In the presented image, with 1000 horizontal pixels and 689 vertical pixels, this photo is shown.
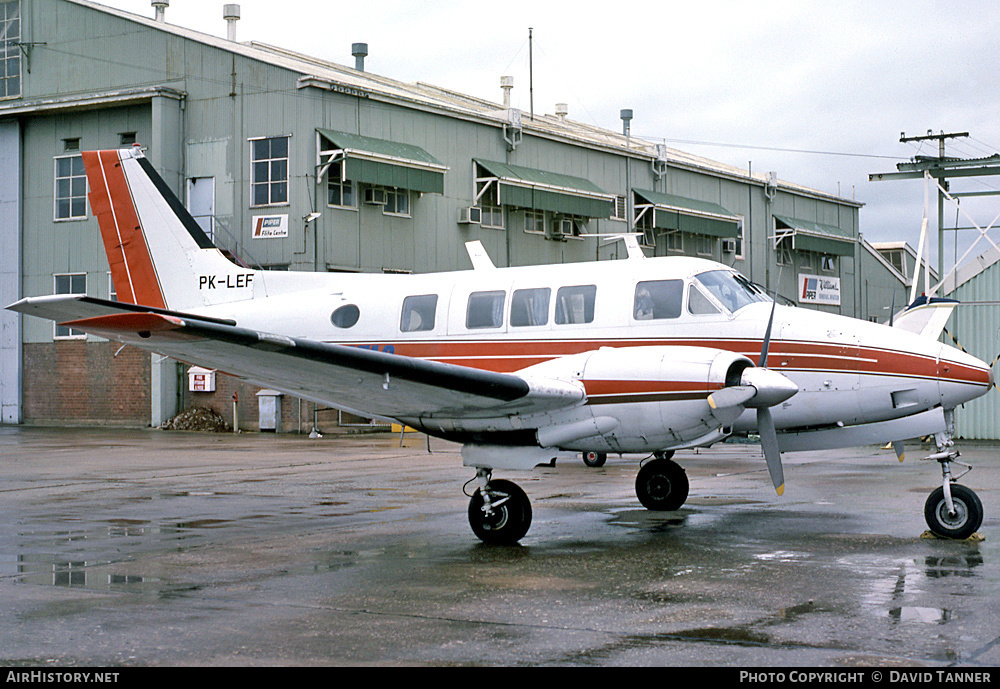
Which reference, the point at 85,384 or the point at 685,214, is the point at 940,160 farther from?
the point at 85,384

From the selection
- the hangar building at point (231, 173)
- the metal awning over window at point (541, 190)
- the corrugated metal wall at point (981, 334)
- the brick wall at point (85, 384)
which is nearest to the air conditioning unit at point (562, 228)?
the hangar building at point (231, 173)

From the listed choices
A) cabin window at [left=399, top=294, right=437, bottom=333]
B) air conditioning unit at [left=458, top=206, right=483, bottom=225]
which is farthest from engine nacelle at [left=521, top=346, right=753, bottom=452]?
air conditioning unit at [left=458, top=206, right=483, bottom=225]

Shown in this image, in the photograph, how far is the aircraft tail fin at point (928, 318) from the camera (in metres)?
11.5

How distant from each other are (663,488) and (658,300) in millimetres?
2740

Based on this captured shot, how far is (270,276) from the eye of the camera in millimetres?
13625

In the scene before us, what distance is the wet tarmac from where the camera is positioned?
232 inches

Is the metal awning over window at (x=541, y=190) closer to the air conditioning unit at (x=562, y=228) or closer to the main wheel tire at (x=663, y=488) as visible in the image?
the air conditioning unit at (x=562, y=228)

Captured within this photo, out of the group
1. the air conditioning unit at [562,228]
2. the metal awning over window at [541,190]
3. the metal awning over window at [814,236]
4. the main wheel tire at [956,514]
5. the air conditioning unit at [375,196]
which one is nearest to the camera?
the main wheel tire at [956,514]

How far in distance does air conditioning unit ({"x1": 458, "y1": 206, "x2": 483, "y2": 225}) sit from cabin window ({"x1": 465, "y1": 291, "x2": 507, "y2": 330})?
24.4 m

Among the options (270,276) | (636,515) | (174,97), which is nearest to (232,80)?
(174,97)

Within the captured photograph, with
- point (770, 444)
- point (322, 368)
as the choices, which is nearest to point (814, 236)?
point (770, 444)

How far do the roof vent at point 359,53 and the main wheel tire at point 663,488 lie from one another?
3424 centimetres

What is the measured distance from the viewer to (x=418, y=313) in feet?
39.5

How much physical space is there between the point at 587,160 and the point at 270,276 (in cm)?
2966
